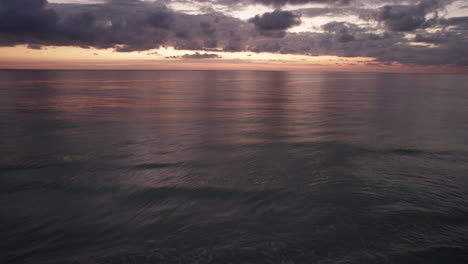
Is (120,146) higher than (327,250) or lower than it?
higher

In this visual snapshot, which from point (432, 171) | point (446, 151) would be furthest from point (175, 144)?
point (446, 151)

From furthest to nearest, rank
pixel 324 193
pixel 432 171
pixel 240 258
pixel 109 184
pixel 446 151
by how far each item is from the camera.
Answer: pixel 446 151 → pixel 432 171 → pixel 109 184 → pixel 324 193 → pixel 240 258

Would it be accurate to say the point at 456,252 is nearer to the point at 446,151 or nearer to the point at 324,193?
the point at 324,193

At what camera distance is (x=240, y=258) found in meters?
Answer: 6.14

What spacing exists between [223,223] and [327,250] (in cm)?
254

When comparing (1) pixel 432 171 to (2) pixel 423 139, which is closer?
(1) pixel 432 171

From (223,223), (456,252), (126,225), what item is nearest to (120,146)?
(126,225)

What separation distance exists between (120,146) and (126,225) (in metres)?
8.07

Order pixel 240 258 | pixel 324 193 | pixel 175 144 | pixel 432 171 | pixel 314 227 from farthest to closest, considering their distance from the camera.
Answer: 1. pixel 175 144
2. pixel 432 171
3. pixel 324 193
4. pixel 314 227
5. pixel 240 258

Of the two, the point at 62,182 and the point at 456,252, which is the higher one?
the point at 62,182

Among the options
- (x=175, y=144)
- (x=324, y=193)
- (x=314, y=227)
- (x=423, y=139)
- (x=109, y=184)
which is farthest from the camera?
(x=423, y=139)

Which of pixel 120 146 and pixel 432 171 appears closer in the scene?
pixel 432 171

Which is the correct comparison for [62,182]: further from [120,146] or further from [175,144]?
[175,144]

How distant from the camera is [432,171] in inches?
438
